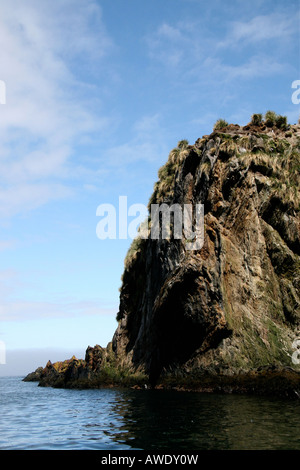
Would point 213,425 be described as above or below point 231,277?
below

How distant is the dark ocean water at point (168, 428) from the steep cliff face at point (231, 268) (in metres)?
12.1

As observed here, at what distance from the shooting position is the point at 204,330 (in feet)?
133

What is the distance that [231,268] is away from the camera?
4288 cm

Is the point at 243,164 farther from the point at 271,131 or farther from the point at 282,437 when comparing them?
the point at 282,437

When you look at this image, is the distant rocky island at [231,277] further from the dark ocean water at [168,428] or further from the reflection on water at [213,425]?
the dark ocean water at [168,428]

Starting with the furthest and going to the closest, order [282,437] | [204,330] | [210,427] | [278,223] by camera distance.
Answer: [278,223] < [204,330] < [210,427] < [282,437]

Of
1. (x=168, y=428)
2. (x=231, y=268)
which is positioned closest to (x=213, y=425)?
(x=168, y=428)

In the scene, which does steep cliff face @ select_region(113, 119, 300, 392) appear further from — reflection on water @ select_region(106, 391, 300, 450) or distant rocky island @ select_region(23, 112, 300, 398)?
reflection on water @ select_region(106, 391, 300, 450)

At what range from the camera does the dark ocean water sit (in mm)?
15023

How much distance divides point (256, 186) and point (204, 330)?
18324 mm

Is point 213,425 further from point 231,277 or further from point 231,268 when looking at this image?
point 231,268

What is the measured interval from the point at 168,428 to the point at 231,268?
86.1ft

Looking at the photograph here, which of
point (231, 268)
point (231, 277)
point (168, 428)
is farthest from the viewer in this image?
point (231, 268)
